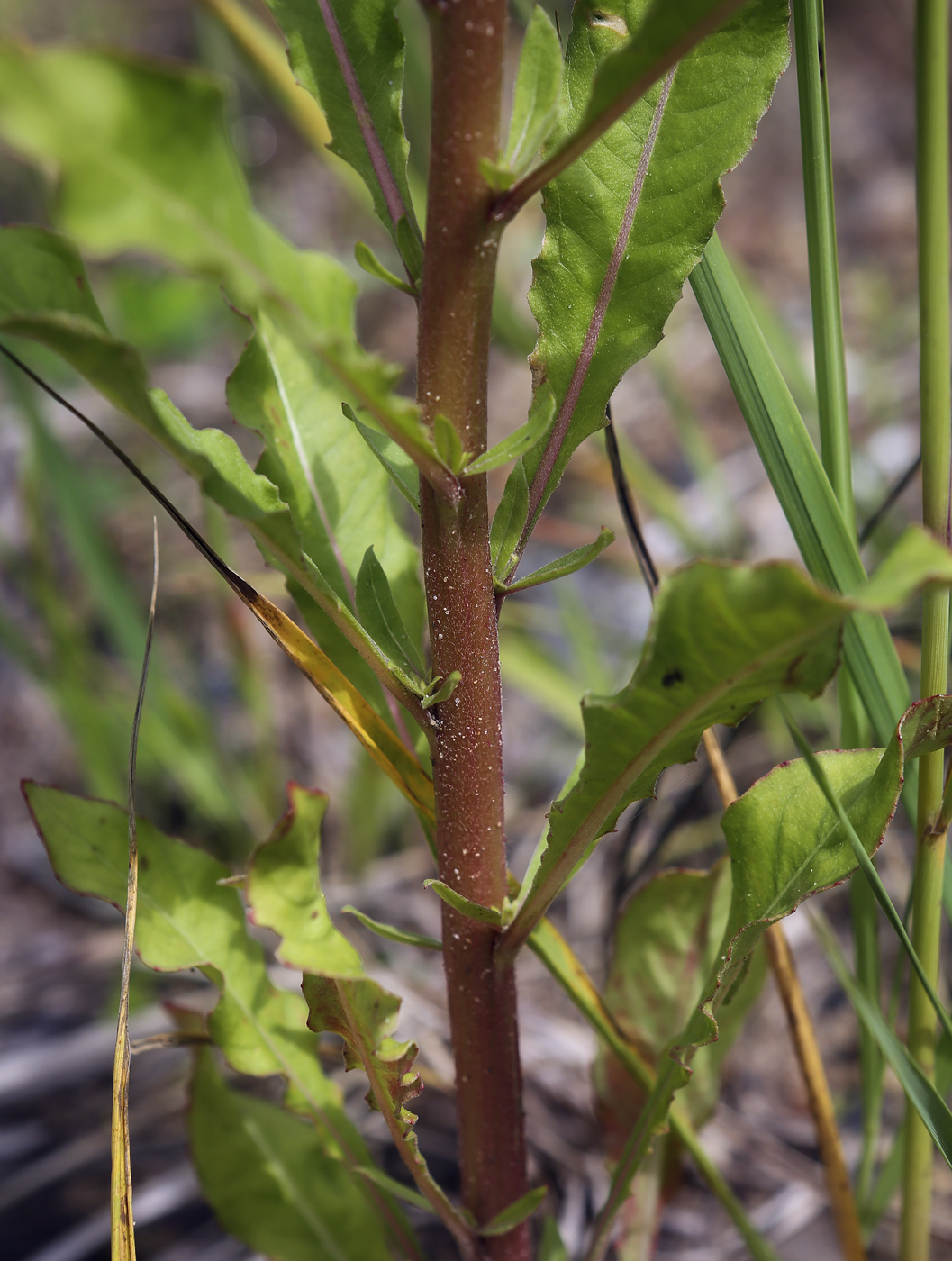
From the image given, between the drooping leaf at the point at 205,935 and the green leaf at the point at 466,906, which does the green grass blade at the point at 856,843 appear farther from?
the drooping leaf at the point at 205,935

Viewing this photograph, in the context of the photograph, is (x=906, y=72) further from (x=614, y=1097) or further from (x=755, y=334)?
(x=614, y=1097)

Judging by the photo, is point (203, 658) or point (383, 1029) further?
point (203, 658)

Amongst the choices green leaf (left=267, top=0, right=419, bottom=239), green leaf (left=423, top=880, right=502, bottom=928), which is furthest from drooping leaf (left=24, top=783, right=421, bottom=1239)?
green leaf (left=267, top=0, right=419, bottom=239)

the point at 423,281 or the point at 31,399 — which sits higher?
the point at 31,399

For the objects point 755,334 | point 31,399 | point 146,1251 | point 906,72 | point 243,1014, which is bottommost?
point 146,1251

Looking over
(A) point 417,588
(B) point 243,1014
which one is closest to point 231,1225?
(B) point 243,1014

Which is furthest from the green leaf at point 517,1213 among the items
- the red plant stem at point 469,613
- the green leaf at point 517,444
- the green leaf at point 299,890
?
the green leaf at point 517,444
